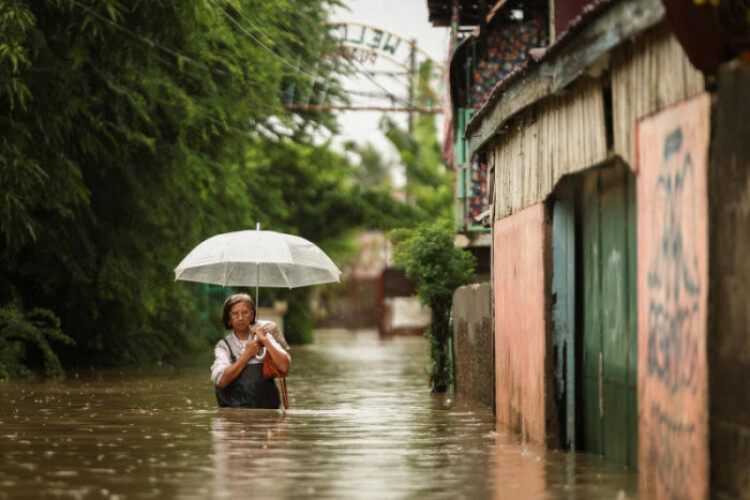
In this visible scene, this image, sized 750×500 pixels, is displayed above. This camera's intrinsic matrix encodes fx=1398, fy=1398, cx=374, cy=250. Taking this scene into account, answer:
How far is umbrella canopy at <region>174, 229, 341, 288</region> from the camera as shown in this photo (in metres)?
15.1

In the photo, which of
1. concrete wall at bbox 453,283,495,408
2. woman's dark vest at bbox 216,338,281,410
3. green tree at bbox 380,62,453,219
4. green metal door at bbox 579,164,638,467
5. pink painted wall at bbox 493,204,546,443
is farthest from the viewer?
green tree at bbox 380,62,453,219

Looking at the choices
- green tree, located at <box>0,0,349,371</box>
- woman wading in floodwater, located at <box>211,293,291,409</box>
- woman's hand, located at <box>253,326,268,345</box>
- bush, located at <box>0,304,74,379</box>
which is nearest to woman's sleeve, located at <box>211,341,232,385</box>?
woman wading in floodwater, located at <box>211,293,291,409</box>

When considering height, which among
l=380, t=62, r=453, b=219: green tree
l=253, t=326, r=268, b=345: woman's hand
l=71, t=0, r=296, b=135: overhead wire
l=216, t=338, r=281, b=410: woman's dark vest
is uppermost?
l=380, t=62, r=453, b=219: green tree

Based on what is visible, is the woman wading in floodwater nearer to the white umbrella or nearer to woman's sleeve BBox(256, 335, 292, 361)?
woman's sleeve BBox(256, 335, 292, 361)

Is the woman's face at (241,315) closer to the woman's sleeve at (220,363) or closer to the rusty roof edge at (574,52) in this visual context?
the woman's sleeve at (220,363)

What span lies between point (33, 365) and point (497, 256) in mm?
14476

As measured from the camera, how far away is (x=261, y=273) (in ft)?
51.6

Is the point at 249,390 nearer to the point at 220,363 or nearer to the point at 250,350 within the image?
the point at 220,363

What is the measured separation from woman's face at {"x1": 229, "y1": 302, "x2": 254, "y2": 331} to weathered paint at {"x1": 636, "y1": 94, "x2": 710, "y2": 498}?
212 inches

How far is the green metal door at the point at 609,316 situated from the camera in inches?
422

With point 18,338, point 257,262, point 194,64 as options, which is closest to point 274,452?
point 257,262

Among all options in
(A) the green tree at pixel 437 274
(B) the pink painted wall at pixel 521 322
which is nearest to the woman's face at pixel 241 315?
(B) the pink painted wall at pixel 521 322

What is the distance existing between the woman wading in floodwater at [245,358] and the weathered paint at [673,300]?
5205 millimetres

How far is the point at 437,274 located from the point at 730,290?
1359 centimetres
